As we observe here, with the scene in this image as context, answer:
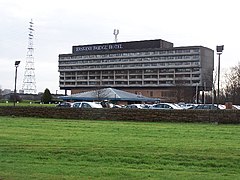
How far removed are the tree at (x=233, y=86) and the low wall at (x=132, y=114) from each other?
49.7 meters

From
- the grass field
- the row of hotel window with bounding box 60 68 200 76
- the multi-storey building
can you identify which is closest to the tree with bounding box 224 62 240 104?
the multi-storey building

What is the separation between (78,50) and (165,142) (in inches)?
5911

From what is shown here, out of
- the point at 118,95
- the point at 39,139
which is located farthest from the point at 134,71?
the point at 39,139

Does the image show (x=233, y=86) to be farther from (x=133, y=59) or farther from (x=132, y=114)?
(x=133, y=59)

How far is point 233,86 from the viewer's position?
80188mm

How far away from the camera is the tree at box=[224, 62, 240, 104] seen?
78062 millimetres

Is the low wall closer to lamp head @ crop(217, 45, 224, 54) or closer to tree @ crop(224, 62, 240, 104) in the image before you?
lamp head @ crop(217, 45, 224, 54)

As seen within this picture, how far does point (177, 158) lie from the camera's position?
39.7ft

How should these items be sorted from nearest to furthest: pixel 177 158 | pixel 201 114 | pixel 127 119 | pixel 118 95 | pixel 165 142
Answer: pixel 177 158 < pixel 165 142 < pixel 201 114 < pixel 127 119 < pixel 118 95

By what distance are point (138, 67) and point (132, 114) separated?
117 meters

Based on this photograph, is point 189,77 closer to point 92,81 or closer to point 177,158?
point 92,81

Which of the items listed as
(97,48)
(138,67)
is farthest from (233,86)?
(97,48)

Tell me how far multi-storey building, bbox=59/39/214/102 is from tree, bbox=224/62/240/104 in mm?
35838

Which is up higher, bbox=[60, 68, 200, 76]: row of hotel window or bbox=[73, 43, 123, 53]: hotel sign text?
bbox=[73, 43, 123, 53]: hotel sign text
